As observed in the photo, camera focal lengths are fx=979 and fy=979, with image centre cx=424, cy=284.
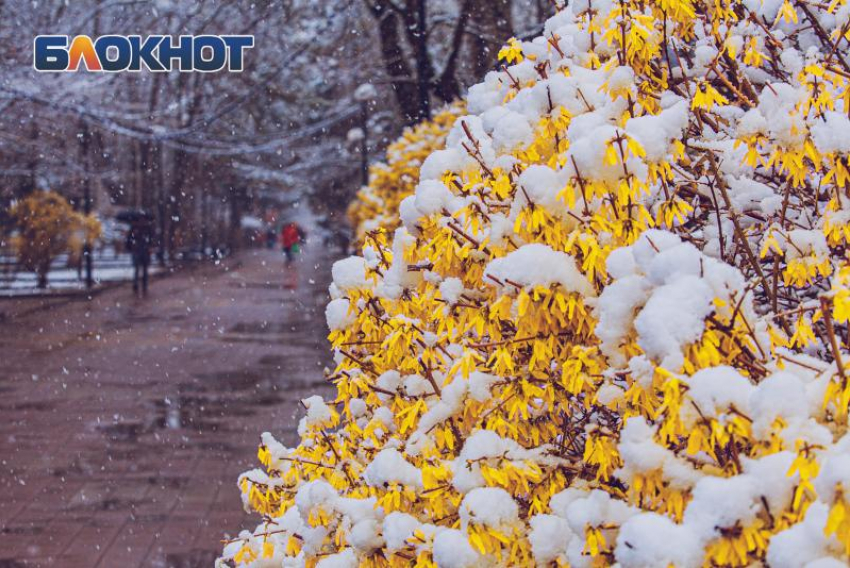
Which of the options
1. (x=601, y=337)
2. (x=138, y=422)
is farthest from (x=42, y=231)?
(x=601, y=337)

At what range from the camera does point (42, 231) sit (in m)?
24.4

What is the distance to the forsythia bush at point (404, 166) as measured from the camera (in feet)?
43.3

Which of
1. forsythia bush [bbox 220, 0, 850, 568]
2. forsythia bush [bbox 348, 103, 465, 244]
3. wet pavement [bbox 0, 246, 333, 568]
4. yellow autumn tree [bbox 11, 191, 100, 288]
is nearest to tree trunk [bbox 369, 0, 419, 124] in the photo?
forsythia bush [bbox 348, 103, 465, 244]

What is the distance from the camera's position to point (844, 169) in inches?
104

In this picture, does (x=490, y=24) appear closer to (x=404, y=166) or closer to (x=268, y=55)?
(x=404, y=166)

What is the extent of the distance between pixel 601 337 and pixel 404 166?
465 inches

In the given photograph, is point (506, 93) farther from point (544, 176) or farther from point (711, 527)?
point (711, 527)

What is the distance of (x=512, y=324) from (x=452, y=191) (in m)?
0.55

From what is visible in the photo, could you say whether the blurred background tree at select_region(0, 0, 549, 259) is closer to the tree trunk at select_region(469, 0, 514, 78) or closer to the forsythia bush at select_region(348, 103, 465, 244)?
the tree trunk at select_region(469, 0, 514, 78)

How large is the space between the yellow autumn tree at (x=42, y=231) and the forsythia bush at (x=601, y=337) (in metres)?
22.4

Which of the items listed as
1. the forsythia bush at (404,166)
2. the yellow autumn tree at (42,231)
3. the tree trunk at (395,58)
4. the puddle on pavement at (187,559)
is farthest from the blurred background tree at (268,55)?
→ the puddle on pavement at (187,559)

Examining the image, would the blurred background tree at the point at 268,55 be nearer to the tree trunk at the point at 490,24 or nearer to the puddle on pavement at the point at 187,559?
the tree trunk at the point at 490,24

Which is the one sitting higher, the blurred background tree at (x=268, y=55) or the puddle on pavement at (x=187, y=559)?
the blurred background tree at (x=268, y=55)

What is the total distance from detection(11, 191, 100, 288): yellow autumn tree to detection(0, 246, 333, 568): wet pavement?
17.5 ft
